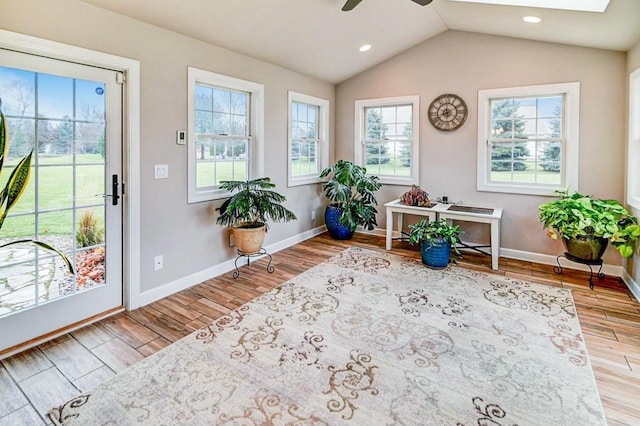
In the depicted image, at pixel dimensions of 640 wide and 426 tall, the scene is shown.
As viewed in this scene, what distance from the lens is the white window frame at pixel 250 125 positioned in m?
3.42

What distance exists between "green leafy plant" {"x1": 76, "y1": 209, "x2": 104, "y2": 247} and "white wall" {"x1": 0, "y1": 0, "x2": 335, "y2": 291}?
1.11 feet

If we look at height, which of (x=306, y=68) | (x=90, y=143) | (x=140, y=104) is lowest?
(x=90, y=143)

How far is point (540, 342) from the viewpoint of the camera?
8.34ft

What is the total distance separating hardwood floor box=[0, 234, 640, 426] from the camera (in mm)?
1951

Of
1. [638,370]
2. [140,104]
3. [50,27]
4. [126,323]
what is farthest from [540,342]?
[50,27]

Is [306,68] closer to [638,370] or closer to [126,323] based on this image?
[126,323]

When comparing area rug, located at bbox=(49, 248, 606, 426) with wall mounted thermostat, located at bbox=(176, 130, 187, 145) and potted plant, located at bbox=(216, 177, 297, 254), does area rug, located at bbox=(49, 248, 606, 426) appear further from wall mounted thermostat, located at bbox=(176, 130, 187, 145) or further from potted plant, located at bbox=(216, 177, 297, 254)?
wall mounted thermostat, located at bbox=(176, 130, 187, 145)

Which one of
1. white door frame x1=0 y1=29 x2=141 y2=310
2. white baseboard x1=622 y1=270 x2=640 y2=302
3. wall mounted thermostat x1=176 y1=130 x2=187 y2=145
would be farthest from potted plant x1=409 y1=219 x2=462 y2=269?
white door frame x1=0 y1=29 x2=141 y2=310

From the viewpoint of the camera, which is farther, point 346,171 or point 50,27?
point 346,171

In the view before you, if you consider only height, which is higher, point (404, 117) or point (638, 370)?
point (404, 117)

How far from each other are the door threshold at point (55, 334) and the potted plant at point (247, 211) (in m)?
1.26

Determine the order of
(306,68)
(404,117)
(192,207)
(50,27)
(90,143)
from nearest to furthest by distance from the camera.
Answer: (50,27)
(90,143)
(192,207)
(306,68)
(404,117)

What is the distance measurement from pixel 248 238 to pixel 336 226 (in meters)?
1.94

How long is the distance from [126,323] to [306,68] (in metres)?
3.86
